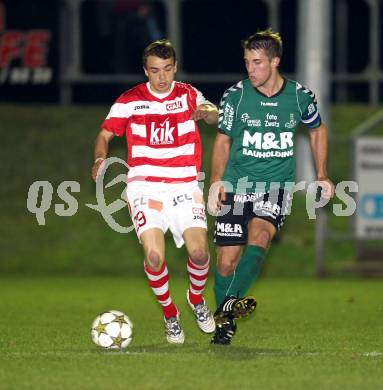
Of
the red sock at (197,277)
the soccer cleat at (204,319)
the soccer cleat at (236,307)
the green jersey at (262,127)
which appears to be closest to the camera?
the soccer cleat at (236,307)

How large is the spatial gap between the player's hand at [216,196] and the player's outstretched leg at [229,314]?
654 mm

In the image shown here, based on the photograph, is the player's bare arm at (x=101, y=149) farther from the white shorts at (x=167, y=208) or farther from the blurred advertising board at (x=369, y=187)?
the blurred advertising board at (x=369, y=187)

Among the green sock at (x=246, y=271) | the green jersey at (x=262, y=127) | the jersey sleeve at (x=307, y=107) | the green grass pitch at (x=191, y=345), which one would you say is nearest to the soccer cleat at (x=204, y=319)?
the green grass pitch at (x=191, y=345)

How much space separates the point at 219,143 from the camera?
1016cm

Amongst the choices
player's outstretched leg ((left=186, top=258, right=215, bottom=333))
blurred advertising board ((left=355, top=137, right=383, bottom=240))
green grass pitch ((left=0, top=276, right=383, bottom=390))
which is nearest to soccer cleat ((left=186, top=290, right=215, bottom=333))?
player's outstretched leg ((left=186, top=258, right=215, bottom=333))

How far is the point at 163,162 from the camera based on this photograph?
403 inches

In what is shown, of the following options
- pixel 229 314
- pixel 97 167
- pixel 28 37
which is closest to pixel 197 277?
pixel 229 314

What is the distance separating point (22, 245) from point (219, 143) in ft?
31.4

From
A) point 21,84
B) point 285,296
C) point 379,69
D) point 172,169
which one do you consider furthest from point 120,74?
point 172,169

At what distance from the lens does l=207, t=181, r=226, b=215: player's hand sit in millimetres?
9984

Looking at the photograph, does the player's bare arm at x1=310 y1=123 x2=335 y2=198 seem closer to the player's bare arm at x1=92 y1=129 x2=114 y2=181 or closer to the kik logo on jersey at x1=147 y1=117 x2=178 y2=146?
the kik logo on jersey at x1=147 y1=117 x2=178 y2=146

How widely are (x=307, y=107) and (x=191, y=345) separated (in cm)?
189

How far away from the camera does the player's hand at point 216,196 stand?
393 inches

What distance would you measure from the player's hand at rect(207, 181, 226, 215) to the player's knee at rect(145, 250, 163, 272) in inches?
19.7
